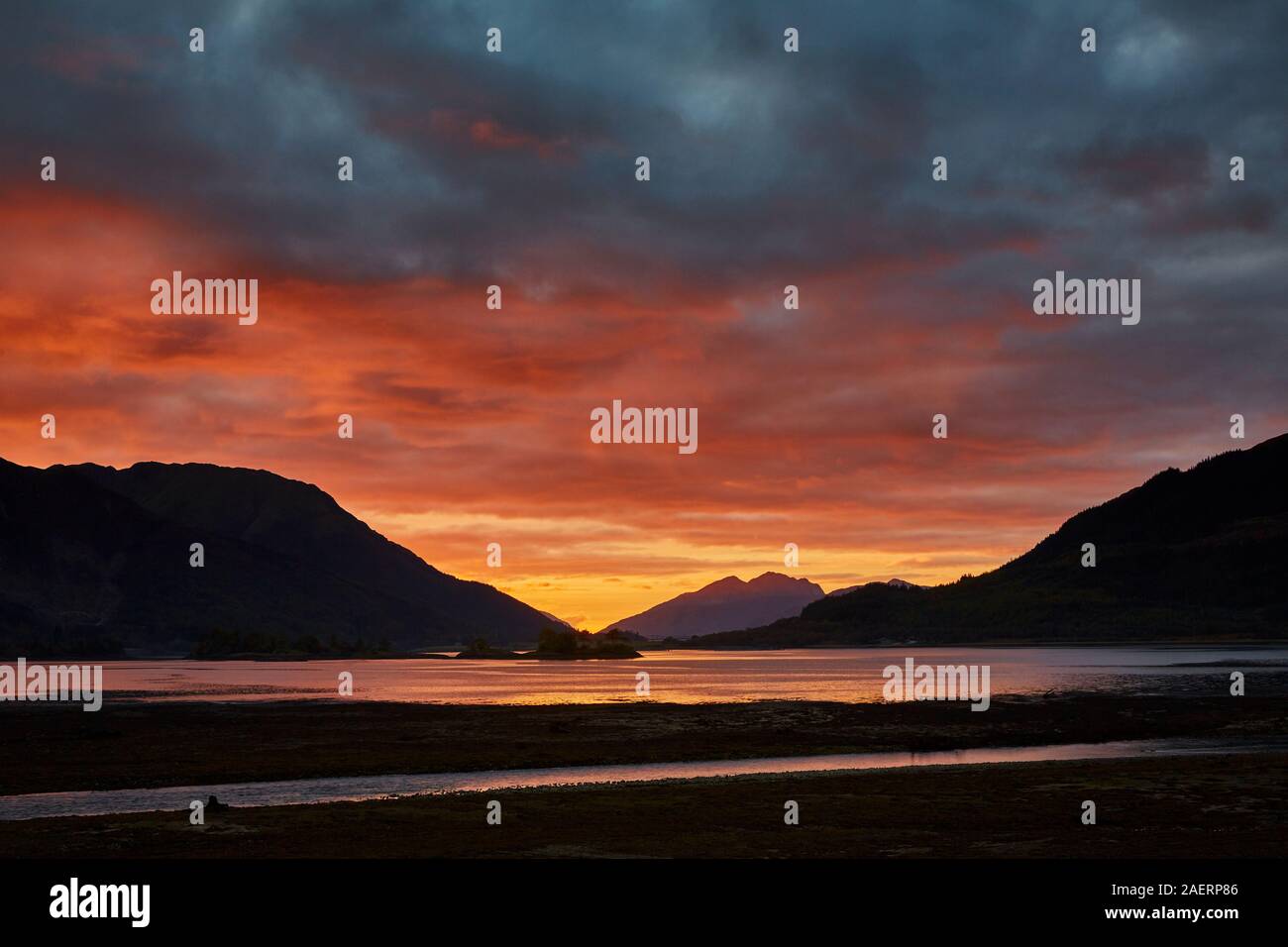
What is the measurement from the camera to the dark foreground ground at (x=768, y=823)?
120ft

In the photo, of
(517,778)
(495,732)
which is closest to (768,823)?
(517,778)

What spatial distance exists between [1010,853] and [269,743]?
60.4m

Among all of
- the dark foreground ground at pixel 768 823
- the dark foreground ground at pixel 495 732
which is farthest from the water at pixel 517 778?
the dark foreground ground at pixel 768 823

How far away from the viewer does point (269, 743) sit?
79.5 m

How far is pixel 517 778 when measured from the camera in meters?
64.6

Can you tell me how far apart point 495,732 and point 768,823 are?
164 feet

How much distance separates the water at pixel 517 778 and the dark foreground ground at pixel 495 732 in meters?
2.50

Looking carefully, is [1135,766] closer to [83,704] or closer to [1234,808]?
[1234,808]

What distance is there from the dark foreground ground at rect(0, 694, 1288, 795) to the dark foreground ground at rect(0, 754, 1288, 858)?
63.9 ft

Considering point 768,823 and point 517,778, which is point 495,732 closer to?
point 517,778

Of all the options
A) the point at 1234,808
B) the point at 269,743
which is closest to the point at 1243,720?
the point at 1234,808

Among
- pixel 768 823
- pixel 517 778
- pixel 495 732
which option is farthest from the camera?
pixel 495 732

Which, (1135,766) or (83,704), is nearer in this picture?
(1135,766)
